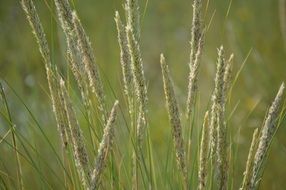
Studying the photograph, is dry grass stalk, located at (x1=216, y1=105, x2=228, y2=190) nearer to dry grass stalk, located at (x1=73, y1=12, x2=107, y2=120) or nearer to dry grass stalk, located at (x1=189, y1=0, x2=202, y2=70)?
dry grass stalk, located at (x1=189, y1=0, x2=202, y2=70)

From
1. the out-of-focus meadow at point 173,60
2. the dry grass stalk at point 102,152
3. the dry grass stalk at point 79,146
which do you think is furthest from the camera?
the out-of-focus meadow at point 173,60

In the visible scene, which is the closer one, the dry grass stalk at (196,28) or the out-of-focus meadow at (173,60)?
the dry grass stalk at (196,28)

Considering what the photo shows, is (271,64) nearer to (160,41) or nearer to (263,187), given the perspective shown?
(263,187)

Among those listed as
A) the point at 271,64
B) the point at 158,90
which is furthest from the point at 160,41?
the point at 271,64

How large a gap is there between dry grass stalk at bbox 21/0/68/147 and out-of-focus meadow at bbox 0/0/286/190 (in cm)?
68

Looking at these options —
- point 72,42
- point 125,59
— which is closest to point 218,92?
point 125,59

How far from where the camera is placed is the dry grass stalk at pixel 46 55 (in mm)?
1423

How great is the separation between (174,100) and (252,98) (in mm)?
2446

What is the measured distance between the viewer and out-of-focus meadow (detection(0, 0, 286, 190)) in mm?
3232

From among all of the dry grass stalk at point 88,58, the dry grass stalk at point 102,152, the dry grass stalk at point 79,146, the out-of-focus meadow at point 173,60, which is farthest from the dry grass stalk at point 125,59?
the out-of-focus meadow at point 173,60

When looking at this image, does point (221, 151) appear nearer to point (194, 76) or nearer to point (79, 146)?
point (194, 76)

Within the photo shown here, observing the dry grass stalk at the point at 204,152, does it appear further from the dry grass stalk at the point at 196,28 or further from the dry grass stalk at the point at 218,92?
the dry grass stalk at the point at 196,28

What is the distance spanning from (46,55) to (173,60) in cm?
384

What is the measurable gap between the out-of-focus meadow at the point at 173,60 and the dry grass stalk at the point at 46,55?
26.8 inches
